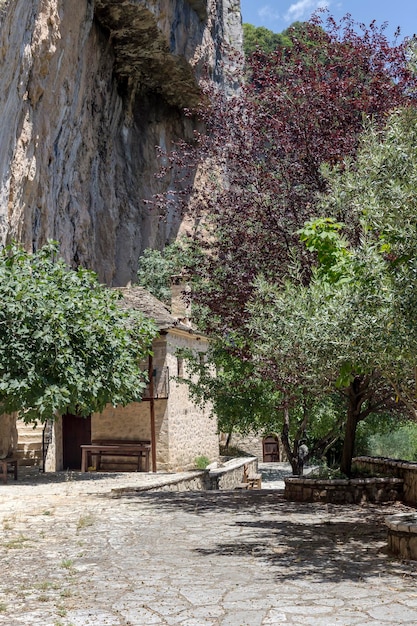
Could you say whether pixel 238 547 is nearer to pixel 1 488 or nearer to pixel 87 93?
pixel 1 488

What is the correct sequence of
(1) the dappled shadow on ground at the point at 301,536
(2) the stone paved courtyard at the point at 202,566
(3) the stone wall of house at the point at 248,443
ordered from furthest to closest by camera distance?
(3) the stone wall of house at the point at 248,443
(1) the dappled shadow on ground at the point at 301,536
(2) the stone paved courtyard at the point at 202,566

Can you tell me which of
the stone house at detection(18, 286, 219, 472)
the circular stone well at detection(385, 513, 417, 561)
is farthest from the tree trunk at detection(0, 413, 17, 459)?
the circular stone well at detection(385, 513, 417, 561)

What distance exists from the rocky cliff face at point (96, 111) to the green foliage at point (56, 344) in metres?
2.95

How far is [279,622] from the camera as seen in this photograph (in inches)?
208

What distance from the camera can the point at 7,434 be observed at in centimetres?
2245

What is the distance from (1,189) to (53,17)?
755 centimetres

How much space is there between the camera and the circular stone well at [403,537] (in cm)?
739

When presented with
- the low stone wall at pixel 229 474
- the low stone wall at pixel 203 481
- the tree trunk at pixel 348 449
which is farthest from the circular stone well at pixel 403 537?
the low stone wall at pixel 229 474

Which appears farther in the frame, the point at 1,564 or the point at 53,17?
the point at 53,17

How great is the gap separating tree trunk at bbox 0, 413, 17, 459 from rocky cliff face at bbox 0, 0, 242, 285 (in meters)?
5.46

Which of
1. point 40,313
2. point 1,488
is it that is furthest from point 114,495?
point 40,313

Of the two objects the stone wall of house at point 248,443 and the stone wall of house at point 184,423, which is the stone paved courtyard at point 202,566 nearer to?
the stone wall of house at point 184,423

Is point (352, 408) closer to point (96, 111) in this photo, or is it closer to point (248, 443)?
point (96, 111)

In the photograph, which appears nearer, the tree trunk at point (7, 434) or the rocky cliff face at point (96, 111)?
the tree trunk at point (7, 434)
